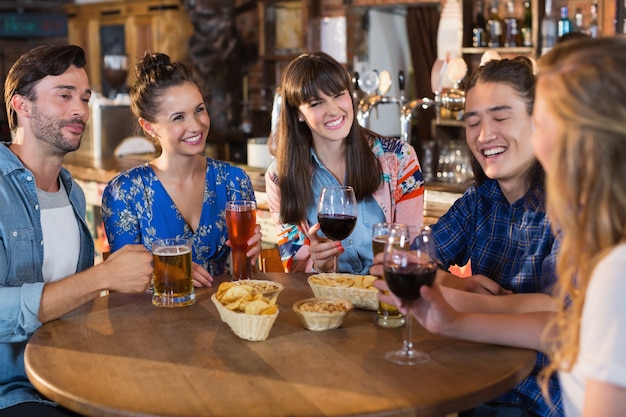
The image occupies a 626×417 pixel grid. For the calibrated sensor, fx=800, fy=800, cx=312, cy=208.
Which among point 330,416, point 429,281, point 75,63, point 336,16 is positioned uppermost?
point 336,16

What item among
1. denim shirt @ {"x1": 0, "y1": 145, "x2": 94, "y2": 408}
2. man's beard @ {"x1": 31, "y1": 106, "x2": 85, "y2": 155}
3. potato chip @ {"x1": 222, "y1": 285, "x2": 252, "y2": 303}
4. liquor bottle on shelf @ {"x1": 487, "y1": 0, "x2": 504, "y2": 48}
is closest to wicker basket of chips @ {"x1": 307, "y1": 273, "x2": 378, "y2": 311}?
potato chip @ {"x1": 222, "y1": 285, "x2": 252, "y2": 303}

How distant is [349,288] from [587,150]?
2.82 feet

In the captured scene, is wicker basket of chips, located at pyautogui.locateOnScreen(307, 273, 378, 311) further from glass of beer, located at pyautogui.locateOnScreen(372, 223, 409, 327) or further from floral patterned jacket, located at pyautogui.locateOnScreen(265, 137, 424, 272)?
floral patterned jacket, located at pyautogui.locateOnScreen(265, 137, 424, 272)

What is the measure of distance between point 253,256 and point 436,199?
5.93ft

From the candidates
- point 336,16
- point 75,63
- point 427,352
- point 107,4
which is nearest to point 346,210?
point 427,352

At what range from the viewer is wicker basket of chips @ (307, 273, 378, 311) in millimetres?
1908

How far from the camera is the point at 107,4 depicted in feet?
29.9

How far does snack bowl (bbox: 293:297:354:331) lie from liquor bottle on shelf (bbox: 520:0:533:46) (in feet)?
13.7

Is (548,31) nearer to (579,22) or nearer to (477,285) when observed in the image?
(579,22)

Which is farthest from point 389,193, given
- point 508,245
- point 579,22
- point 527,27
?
point 527,27

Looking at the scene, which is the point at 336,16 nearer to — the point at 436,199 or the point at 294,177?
the point at 436,199

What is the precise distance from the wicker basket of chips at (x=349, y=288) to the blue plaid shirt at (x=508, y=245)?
34 cm

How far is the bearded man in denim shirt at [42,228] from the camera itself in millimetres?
1916

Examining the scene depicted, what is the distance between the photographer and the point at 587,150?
1182 mm
